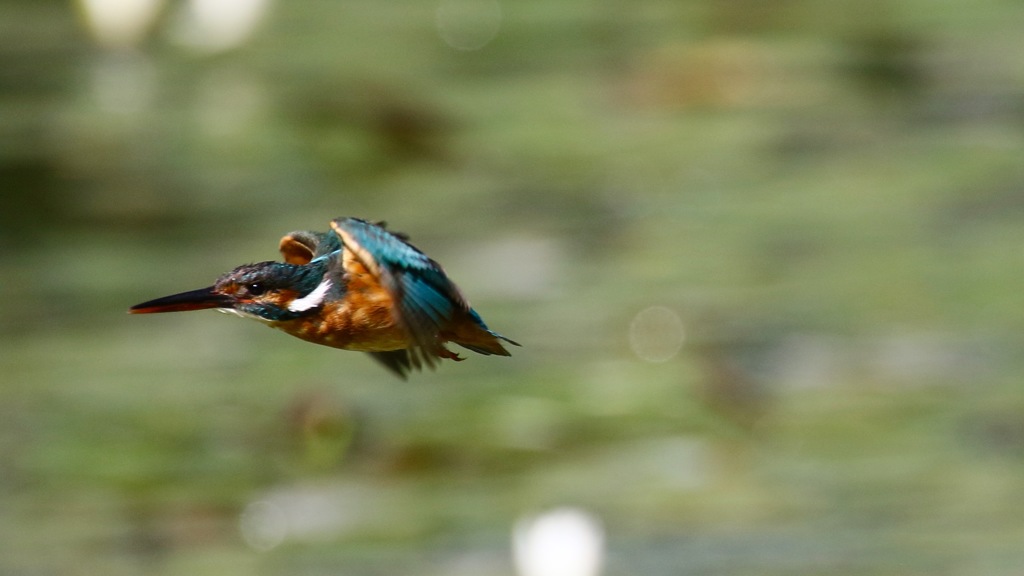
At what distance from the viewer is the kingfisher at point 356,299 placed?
1345 mm

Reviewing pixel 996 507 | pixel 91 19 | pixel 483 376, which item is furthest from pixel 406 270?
pixel 91 19

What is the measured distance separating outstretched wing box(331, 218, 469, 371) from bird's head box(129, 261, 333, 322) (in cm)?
5

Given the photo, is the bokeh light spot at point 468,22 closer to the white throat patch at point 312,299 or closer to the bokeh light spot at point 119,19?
the bokeh light spot at point 119,19

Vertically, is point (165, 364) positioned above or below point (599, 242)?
below

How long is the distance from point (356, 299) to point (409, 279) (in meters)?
0.05

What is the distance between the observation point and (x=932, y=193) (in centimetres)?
438

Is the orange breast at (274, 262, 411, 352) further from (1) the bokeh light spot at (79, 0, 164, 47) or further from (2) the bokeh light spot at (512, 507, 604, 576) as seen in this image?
(1) the bokeh light spot at (79, 0, 164, 47)

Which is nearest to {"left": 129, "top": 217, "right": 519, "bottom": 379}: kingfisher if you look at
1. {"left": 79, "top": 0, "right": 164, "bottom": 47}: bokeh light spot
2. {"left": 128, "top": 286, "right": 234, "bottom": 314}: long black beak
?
{"left": 128, "top": 286, "right": 234, "bottom": 314}: long black beak

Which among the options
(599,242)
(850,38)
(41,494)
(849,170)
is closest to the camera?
(41,494)

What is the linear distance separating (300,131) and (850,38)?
1788mm

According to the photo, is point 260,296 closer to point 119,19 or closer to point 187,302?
point 187,302

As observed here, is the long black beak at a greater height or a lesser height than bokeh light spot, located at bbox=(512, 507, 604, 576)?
lesser

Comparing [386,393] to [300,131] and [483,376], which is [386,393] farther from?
[300,131]

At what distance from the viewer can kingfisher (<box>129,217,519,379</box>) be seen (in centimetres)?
134
